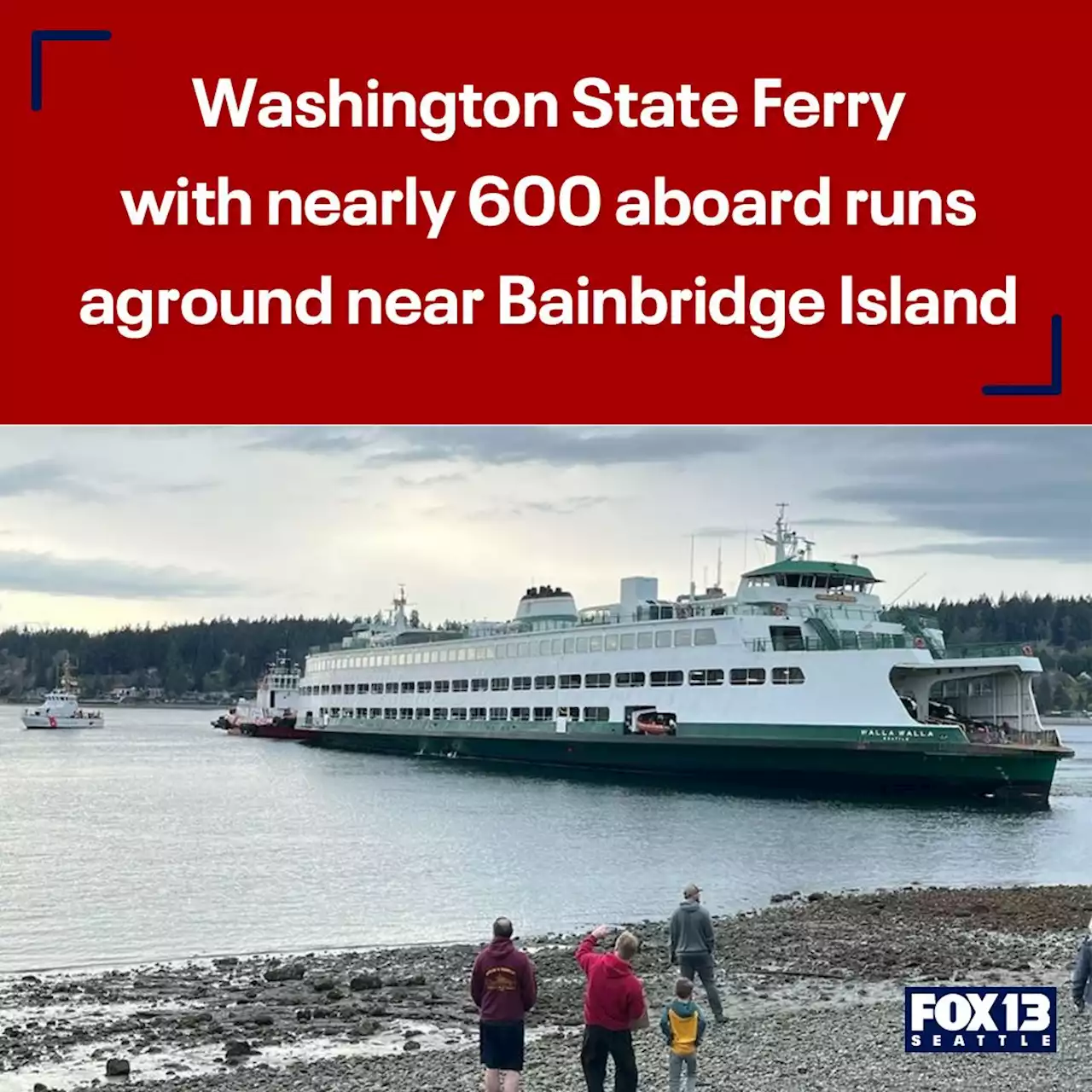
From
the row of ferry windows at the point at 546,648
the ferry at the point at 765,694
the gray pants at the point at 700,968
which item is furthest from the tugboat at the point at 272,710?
the gray pants at the point at 700,968

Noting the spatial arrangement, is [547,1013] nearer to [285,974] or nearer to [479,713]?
[285,974]

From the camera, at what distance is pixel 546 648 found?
63.4 metres

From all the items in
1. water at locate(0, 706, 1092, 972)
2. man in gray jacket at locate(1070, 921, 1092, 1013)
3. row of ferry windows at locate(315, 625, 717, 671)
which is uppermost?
row of ferry windows at locate(315, 625, 717, 671)

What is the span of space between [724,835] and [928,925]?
50.2ft

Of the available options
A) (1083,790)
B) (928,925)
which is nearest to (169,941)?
(928,925)

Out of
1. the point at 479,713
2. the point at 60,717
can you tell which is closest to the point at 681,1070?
the point at 479,713

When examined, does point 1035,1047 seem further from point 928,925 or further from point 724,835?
point 724,835

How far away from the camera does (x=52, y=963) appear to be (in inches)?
806

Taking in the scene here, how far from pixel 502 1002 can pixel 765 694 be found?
41156 mm

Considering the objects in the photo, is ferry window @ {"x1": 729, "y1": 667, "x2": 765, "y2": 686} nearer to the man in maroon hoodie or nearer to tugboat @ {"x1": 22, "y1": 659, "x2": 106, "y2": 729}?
the man in maroon hoodie

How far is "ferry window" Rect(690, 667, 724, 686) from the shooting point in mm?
51825

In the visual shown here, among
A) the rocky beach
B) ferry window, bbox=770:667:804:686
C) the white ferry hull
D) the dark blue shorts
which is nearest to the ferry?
ferry window, bbox=770:667:804:686

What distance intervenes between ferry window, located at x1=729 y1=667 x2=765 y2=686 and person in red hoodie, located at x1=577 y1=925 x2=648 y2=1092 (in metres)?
41.1

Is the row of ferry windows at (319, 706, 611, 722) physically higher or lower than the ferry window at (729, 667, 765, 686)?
lower
